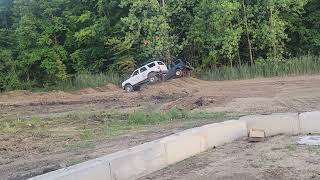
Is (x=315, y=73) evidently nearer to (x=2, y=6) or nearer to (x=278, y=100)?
(x=278, y=100)

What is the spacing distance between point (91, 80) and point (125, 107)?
53.4 feet

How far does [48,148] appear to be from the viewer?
41.4ft

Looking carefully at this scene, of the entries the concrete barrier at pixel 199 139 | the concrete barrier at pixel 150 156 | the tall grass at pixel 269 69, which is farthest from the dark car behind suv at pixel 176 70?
the concrete barrier at pixel 150 156

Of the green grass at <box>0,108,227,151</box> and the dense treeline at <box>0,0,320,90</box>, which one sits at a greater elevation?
the dense treeline at <box>0,0,320,90</box>

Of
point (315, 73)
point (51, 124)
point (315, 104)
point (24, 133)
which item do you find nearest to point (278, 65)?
point (315, 73)

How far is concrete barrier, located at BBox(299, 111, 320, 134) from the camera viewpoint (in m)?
11.8

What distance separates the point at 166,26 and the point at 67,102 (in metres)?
10.7

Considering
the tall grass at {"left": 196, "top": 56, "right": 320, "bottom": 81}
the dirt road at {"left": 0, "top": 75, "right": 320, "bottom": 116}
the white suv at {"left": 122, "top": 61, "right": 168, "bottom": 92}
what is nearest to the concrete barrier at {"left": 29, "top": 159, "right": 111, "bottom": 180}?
the dirt road at {"left": 0, "top": 75, "right": 320, "bottom": 116}

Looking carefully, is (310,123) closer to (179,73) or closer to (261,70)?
(261,70)

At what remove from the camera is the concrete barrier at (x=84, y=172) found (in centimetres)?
725

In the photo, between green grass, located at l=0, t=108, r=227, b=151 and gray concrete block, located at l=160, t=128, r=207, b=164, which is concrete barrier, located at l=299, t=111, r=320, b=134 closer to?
gray concrete block, located at l=160, t=128, r=207, b=164

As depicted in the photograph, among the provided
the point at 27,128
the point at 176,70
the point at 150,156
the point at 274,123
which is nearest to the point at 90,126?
the point at 27,128

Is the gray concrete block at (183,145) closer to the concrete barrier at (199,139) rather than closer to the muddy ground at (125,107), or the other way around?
the concrete barrier at (199,139)

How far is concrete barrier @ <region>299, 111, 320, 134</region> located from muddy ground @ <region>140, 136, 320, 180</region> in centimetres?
88
